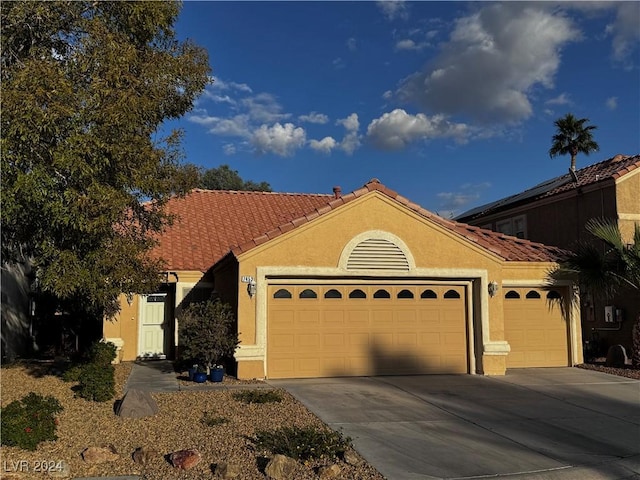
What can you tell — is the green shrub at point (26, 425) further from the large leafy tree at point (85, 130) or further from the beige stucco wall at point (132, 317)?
the beige stucco wall at point (132, 317)

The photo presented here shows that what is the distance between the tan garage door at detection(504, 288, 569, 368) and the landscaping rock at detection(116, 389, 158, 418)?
9857 mm

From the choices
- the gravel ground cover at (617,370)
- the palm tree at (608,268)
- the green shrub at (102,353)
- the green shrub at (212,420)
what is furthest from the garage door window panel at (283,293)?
the gravel ground cover at (617,370)

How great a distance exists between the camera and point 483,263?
14.3 meters

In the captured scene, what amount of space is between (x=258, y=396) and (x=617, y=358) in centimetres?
1057

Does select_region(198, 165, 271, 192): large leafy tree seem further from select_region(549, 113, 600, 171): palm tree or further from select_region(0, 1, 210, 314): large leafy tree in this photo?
select_region(0, 1, 210, 314): large leafy tree

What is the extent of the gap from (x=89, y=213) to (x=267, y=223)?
12.6 meters

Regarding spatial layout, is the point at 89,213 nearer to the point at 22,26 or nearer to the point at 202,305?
the point at 22,26

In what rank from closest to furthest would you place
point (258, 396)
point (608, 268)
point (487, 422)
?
1. point (487, 422)
2. point (258, 396)
3. point (608, 268)

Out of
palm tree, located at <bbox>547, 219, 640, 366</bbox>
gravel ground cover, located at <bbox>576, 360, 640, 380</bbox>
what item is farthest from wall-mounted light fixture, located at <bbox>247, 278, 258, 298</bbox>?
gravel ground cover, located at <bbox>576, 360, 640, 380</bbox>

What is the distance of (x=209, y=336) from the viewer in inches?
480

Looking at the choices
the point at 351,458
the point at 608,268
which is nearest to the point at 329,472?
the point at 351,458

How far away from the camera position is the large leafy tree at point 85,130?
23.6ft

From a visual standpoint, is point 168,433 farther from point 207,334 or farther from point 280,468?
point 207,334

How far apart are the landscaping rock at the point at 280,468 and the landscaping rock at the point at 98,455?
6.48 ft
